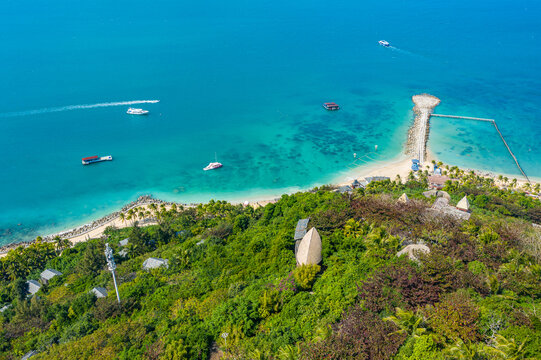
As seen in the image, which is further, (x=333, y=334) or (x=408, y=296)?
(x=408, y=296)

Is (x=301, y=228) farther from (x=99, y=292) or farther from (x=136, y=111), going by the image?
(x=136, y=111)

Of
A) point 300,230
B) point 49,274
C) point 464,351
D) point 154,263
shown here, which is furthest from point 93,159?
point 464,351

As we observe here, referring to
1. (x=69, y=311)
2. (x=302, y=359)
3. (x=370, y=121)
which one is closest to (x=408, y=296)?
(x=302, y=359)

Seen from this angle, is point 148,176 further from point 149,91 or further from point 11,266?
point 149,91

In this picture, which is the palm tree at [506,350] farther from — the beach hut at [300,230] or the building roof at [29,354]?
the building roof at [29,354]

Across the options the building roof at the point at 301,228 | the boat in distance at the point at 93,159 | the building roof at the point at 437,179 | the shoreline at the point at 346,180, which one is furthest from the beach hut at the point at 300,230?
the boat in distance at the point at 93,159

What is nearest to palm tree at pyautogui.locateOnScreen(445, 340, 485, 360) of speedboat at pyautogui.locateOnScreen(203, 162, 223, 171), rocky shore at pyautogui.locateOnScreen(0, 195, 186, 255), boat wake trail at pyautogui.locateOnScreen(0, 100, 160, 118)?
rocky shore at pyautogui.locateOnScreen(0, 195, 186, 255)
